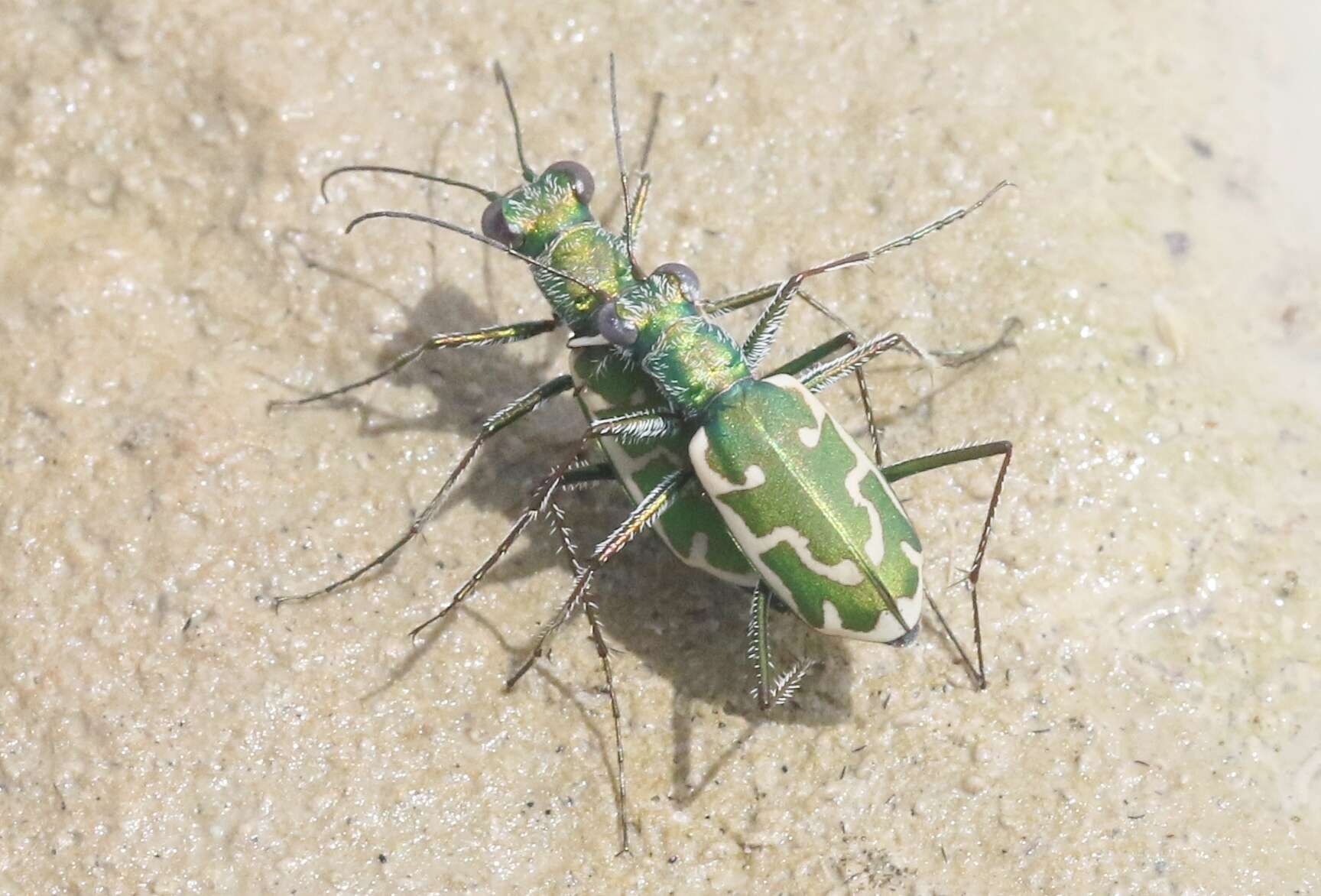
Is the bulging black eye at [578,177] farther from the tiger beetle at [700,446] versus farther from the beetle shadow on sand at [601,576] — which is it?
the beetle shadow on sand at [601,576]

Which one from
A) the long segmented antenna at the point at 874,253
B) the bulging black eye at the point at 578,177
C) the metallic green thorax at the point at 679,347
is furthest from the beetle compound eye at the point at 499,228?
the long segmented antenna at the point at 874,253

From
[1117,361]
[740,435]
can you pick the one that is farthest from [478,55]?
[1117,361]

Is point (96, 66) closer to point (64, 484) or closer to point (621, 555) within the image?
point (64, 484)

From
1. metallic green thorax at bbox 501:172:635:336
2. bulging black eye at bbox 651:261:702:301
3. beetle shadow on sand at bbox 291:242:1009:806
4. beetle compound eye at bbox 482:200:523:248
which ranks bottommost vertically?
beetle shadow on sand at bbox 291:242:1009:806

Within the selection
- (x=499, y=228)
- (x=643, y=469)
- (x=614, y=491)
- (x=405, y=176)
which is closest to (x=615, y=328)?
(x=643, y=469)

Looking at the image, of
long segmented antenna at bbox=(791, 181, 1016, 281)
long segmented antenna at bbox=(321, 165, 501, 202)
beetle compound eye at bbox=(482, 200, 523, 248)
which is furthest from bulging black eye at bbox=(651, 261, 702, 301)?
long segmented antenna at bbox=(321, 165, 501, 202)

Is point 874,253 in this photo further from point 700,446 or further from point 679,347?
point 700,446

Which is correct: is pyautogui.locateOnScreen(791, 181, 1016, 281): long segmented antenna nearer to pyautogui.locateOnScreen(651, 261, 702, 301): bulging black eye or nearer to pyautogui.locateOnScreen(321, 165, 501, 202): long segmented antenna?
pyautogui.locateOnScreen(651, 261, 702, 301): bulging black eye
